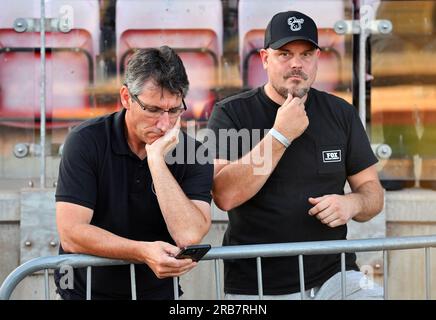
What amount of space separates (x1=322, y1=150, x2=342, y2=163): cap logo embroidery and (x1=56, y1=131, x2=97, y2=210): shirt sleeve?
102 centimetres

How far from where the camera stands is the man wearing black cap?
363 cm

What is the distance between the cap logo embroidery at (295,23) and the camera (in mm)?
3752

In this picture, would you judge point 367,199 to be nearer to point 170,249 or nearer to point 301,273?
point 301,273

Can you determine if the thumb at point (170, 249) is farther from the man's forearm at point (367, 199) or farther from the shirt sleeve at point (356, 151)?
the shirt sleeve at point (356, 151)

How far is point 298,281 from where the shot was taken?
12.1ft

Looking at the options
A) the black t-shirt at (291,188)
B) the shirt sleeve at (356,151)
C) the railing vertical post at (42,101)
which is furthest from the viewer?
the railing vertical post at (42,101)

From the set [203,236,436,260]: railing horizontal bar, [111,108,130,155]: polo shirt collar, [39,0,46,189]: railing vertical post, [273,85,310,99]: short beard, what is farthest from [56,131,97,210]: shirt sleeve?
[39,0,46,189]: railing vertical post

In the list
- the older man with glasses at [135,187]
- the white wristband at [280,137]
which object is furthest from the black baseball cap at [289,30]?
the older man with glasses at [135,187]

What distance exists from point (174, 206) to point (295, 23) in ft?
3.36

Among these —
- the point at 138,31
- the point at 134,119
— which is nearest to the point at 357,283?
the point at 134,119

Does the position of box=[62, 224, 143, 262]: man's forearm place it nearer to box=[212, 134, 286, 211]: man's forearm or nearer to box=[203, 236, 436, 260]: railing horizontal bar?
box=[203, 236, 436, 260]: railing horizontal bar

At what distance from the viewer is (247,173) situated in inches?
142
